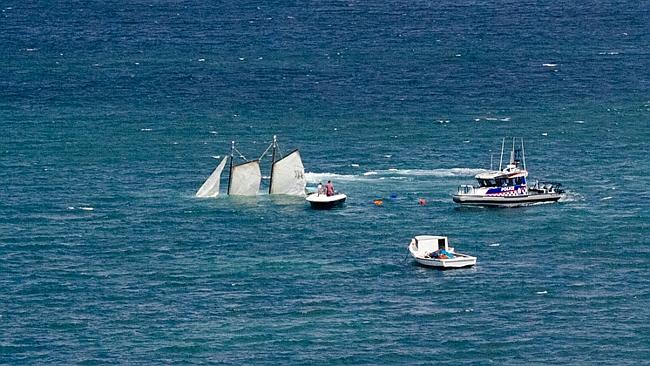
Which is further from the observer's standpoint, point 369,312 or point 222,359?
point 369,312

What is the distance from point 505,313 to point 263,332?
2432 cm

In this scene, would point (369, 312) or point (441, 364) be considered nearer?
point (441, 364)

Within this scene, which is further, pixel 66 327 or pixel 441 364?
pixel 66 327

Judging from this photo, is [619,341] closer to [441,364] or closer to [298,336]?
[441,364]

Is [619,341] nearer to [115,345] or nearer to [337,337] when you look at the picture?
[337,337]

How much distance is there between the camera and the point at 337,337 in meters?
191

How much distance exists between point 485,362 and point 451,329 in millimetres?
10322

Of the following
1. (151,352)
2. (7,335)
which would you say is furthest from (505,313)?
(7,335)

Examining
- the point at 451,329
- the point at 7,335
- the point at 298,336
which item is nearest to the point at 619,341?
the point at 451,329

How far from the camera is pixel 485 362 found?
601 ft

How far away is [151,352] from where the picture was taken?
18700cm

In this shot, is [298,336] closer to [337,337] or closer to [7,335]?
[337,337]

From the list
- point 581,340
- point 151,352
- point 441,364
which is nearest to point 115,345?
point 151,352

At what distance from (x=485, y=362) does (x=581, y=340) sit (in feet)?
37.5
